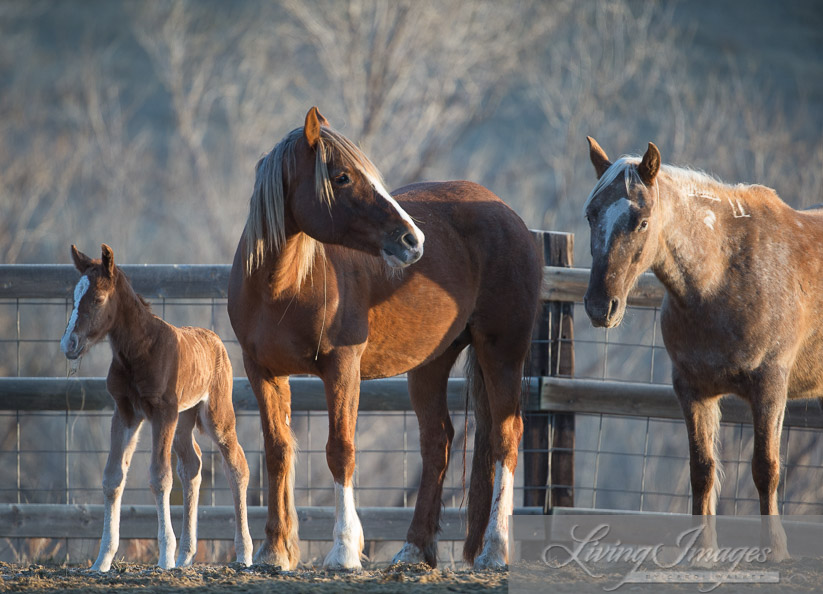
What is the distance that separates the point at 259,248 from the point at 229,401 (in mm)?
1369

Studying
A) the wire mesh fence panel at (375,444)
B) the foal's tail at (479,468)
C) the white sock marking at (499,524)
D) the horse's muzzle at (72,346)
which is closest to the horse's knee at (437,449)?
the foal's tail at (479,468)

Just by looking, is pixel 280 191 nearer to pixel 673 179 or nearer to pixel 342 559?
pixel 342 559

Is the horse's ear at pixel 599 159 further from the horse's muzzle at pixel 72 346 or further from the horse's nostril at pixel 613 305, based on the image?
the horse's muzzle at pixel 72 346

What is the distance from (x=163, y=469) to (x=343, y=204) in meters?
1.79

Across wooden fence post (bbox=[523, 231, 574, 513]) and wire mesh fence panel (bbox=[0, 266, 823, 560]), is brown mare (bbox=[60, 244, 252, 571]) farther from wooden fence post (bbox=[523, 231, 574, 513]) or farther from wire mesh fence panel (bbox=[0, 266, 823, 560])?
wire mesh fence panel (bbox=[0, 266, 823, 560])

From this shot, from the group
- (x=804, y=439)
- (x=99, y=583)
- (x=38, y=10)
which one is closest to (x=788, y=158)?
(x=804, y=439)

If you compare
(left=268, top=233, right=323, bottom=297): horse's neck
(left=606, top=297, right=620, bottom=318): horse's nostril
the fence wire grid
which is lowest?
the fence wire grid

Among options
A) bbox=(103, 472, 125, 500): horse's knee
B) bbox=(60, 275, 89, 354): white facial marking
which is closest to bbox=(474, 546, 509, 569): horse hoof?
bbox=(103, 472, 125, 500): horse's knee

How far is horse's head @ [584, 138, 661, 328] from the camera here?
3846 mm

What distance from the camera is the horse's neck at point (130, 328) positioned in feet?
14.0

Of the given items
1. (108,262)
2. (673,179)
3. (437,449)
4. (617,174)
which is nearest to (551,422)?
(437,449)

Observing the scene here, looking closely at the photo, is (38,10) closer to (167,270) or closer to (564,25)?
(564,25)

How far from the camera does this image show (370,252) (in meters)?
3.69

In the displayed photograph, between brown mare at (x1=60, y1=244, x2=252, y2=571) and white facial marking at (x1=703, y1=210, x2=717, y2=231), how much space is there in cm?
288
